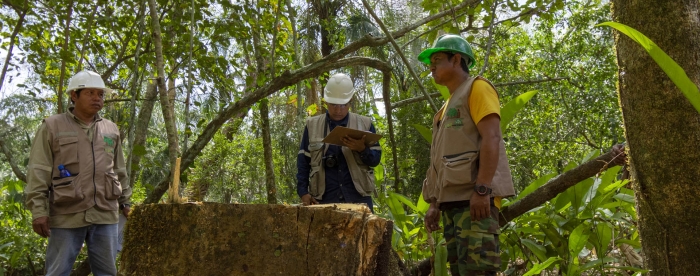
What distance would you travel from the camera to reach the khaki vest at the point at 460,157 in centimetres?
263

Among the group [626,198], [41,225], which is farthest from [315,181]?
[626,198]

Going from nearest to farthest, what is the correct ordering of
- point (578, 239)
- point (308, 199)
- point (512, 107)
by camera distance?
1. point (578, 239)
2. point (512, 107)
3. point (308, 199)

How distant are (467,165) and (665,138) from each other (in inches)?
35.3

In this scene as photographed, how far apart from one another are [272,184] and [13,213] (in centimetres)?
300

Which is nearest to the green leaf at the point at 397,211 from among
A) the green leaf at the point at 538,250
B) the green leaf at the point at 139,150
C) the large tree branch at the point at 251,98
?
the green leaf at the point at 538,250

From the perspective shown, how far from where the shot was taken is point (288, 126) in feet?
49.1

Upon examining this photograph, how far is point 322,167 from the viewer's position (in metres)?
3.75

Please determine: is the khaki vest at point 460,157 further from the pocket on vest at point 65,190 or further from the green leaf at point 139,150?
the green leaf at point 139,150

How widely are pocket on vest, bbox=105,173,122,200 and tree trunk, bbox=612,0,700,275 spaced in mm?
2927

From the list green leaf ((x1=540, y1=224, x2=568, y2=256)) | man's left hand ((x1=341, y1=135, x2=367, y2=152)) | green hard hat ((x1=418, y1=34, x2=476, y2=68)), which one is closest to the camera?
green hard hat ((x1=418, y1=34, x2=476, y2=68))

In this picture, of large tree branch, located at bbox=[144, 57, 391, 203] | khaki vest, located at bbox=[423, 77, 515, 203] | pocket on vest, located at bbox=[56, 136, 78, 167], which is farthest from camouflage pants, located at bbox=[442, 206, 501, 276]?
pocket on vest, located at bbox=[56, 136, 78, 167]

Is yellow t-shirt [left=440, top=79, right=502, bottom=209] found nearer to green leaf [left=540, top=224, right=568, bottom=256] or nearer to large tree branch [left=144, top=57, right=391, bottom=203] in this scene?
green leaf [left=540, top=224, right=568, bottom=256]

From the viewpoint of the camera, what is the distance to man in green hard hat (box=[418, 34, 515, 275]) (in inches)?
100

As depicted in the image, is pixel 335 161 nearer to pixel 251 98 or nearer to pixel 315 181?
pixel 315 181
